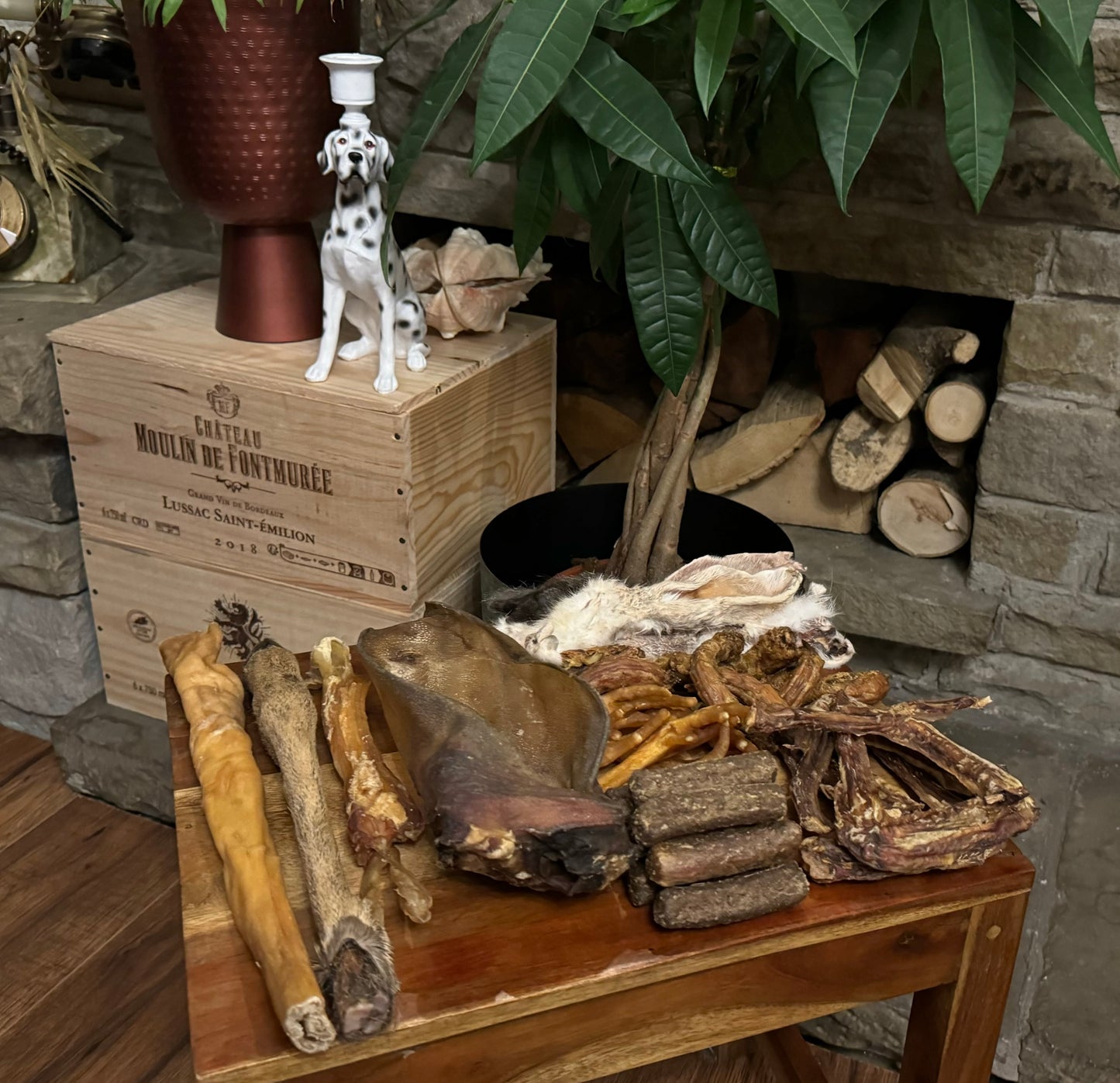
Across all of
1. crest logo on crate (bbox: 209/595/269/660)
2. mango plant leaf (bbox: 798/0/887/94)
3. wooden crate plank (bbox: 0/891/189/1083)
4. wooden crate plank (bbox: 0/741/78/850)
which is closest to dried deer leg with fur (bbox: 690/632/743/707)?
mango plant leaf (bbox: 798/0/887/94)

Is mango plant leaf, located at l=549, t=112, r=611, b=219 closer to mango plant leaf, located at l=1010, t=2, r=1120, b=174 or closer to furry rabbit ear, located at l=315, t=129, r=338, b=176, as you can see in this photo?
furry rabbit ear, located at l=315, t=129, r=338, b=176

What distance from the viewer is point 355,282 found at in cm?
136

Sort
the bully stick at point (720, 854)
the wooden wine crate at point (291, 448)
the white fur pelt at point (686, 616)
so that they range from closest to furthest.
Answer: the bully stick at point (720, 854) < the white fur pelt at point (686, 616) < the wooden wine crate at point (291, 448)

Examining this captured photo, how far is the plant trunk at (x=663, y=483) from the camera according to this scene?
1.31 metres

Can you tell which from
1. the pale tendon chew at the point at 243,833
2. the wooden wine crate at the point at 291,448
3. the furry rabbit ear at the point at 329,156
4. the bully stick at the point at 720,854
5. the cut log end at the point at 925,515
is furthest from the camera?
the cut log end at the point at 925,515

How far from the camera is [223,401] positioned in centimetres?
143

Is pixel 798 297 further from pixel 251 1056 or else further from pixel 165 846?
pixel 251 1056

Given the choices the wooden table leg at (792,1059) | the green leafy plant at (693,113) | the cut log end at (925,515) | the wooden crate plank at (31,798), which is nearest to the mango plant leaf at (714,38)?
the green leafy plant at (693,113)

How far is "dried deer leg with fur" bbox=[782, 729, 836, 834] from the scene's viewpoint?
0.88 m

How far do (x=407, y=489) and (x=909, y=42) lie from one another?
72 cm

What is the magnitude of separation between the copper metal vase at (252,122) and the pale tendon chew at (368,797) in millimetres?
653

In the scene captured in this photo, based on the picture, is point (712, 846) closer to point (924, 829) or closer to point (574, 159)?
point (924, 829)

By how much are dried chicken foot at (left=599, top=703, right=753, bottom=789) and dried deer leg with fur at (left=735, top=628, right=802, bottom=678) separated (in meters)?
0.10

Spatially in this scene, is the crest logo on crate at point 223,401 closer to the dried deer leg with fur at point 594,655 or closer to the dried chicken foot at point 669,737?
the dried deer leg with fur at point 594,655
